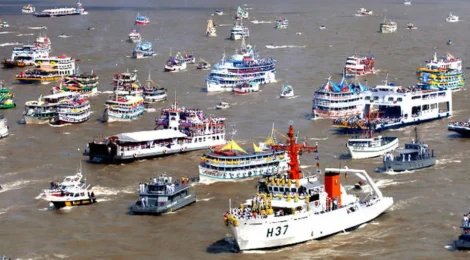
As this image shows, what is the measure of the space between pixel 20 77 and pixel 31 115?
940 inches

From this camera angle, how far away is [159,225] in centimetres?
5262

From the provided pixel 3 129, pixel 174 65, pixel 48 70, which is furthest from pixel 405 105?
pixel 48 70

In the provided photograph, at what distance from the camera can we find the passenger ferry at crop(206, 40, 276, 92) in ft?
323

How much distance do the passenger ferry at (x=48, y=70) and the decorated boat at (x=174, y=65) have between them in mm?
10177

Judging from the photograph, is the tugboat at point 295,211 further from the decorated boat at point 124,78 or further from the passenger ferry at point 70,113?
the decorated boat at point 124,78

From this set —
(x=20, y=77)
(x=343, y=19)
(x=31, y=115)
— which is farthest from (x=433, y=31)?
(x=31, y=115)

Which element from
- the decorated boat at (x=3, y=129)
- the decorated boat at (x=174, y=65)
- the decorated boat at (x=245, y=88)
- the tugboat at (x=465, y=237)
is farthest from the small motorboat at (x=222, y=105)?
the tugboat at (x=465, y=237)

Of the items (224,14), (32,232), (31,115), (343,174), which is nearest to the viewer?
(32,232)

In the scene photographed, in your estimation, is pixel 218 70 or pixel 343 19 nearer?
pixel 218 70

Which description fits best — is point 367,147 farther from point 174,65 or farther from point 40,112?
point 174,65

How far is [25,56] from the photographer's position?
12144 cm

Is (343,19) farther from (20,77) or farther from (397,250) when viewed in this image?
(397,250)

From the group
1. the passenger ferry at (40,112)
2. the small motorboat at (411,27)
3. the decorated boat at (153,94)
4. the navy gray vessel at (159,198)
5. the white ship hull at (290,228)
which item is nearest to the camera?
the white ship hull at (290,228)

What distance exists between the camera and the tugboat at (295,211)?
154 feet
